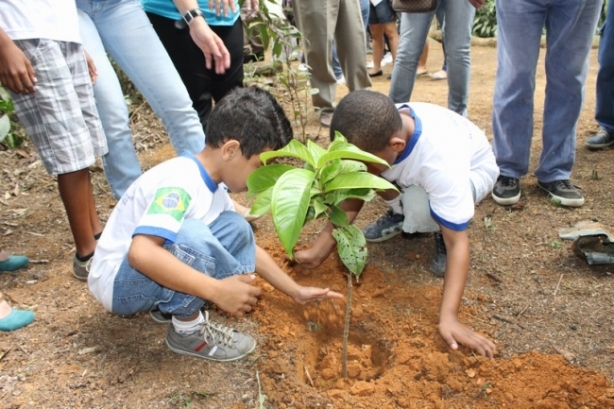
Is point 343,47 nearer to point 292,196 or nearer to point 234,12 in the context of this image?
point 234,12

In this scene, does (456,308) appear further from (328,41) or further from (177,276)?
(328,41)

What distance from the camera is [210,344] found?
1949mm

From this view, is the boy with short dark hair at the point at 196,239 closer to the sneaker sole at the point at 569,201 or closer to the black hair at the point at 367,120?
the black hair at the point at 367,120

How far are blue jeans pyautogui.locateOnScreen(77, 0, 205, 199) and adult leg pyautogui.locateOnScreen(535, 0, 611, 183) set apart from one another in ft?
5.85

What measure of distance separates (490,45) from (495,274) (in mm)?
6959

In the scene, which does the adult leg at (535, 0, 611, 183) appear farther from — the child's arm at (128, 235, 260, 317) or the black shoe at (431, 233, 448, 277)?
the child's arm at (128, 235, 260, 317)

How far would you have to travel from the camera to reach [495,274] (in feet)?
7.87

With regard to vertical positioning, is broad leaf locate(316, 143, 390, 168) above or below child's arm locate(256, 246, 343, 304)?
above

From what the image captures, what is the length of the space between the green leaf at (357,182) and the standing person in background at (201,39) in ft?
3.84

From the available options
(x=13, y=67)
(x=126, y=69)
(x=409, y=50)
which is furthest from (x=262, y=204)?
(x=409, y=50)

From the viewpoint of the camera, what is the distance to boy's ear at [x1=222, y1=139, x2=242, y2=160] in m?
1.78

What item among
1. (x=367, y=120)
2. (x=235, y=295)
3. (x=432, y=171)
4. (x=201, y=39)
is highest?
(x=201, y=39)

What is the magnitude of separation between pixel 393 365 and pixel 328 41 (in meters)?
2.45

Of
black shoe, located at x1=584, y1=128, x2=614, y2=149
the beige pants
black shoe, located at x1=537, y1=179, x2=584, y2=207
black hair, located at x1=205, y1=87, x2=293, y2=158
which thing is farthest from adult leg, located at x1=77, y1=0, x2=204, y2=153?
black shoe, located at x1=584, y1=128, x2=614, y2=149
